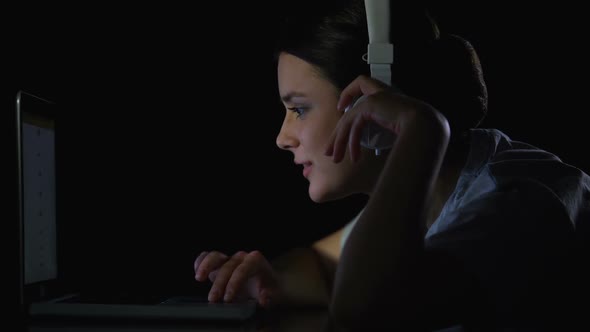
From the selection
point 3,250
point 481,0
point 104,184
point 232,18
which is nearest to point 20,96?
point 3,250

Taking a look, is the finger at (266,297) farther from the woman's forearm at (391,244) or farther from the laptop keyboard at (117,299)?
the woman's forearm at (391,244)

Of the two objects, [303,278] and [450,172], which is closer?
[450,172]

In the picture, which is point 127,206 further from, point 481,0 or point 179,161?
point 481,0

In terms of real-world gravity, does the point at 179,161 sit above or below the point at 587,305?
above

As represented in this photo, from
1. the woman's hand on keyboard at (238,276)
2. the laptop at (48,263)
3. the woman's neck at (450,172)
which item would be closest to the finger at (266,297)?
the woman's hand on keyboard at (238,276)

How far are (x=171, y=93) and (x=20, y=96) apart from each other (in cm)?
69

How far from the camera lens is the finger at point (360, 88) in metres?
0.85

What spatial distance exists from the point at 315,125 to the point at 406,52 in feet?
0.97

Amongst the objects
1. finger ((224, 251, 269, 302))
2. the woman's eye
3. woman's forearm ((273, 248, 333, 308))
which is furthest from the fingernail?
the woman's eye

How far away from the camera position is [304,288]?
1348 millimetres

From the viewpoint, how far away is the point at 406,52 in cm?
99

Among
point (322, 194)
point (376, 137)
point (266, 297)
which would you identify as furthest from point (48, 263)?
point (376, 137)

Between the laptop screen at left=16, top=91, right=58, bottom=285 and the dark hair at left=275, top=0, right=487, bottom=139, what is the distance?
48 cm

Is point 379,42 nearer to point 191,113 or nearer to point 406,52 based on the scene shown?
point 406,52
